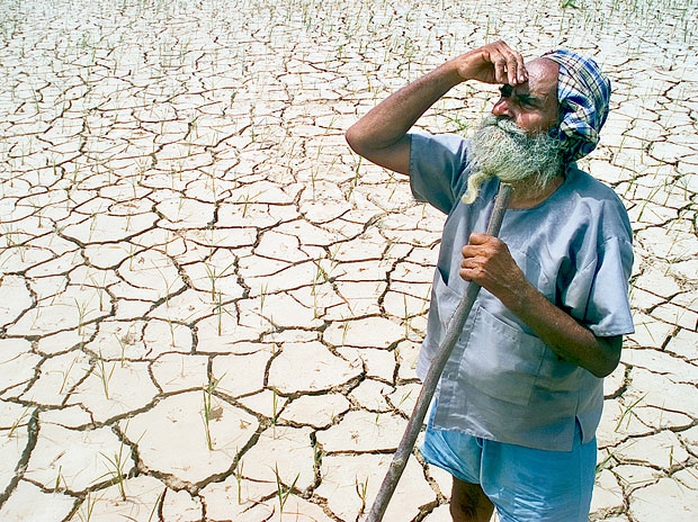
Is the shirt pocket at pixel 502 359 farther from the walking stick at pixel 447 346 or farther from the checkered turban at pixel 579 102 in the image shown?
the checkered turban at pixel 579 102

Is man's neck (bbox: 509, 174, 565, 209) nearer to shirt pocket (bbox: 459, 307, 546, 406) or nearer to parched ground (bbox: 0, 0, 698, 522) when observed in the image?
shirt pocket (bbox: 459, 307, 546, 406)

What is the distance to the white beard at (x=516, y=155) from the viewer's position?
4.58 feet

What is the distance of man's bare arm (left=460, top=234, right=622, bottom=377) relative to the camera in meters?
1.36

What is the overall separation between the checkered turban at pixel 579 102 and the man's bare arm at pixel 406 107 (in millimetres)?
146

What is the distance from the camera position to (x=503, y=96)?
1.48 m

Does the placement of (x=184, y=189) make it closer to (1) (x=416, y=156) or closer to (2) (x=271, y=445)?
(2) (x=271, y=445)

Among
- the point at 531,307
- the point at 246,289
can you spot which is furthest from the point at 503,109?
the point at 246,289

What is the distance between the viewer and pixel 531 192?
1.46 metres

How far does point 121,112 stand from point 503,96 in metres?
4.31

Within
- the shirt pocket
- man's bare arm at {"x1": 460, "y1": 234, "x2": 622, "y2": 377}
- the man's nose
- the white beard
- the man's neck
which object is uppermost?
the man's nose

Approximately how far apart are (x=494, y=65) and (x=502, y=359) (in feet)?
1.86

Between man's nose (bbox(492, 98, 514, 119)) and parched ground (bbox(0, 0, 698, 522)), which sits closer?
man's nose (bbox(492, 98, 514, 119))

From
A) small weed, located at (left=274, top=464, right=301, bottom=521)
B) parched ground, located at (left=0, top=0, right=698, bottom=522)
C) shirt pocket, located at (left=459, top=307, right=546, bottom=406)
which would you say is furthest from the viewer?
parched ground, located at (left=0, top=0, right=698, bottom=522)

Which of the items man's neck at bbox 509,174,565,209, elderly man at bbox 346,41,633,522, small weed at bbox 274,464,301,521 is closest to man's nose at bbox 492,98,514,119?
elderly man at bbox 346,41,633,522
